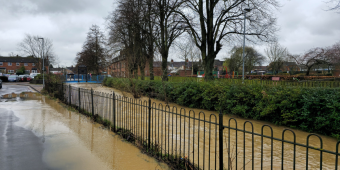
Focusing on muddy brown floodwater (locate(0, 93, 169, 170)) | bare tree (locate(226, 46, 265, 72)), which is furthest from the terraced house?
muddy brown floodwater (locate(0, 93, 169, 170))

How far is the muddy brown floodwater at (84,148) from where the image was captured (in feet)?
13.5

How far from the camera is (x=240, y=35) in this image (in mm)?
18375

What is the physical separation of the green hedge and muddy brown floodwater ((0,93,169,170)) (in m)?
4.67

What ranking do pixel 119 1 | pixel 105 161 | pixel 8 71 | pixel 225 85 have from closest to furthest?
pixel 105 161
pixel 225 85
pixel 119 1
pixel 8 71

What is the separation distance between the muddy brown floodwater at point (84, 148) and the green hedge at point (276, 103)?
4674 millimetres

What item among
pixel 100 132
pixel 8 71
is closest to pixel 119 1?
pixel 100 132

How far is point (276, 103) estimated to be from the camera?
7047 mm

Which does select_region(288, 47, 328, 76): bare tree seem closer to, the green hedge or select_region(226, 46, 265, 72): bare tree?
select_region(226, 46, 265, 72): bare tree

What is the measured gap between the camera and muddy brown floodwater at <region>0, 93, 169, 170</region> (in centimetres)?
412

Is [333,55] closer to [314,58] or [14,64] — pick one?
[314,58]

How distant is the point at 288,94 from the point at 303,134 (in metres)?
1.31

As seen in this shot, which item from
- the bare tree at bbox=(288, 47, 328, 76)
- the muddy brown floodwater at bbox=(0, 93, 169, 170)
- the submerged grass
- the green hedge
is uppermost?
the bare tree at bbox=(288, 47, 328, 76)

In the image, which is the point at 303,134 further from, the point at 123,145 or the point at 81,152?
the point at 81,152

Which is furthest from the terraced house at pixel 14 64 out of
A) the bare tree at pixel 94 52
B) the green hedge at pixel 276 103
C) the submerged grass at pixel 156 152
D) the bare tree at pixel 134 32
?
the submerged grass at pixel 156 152
